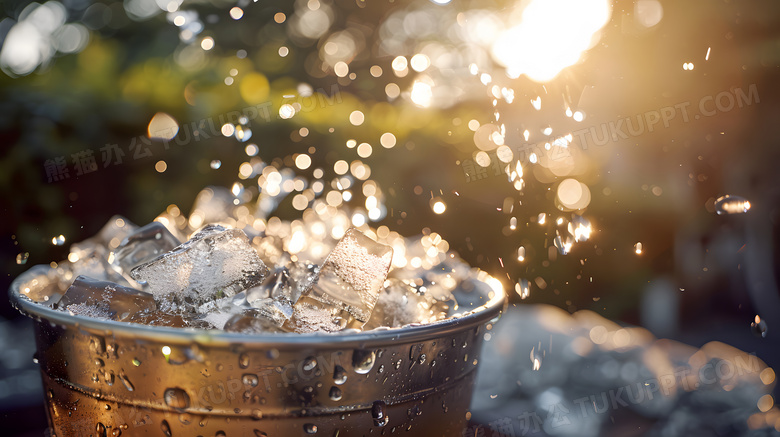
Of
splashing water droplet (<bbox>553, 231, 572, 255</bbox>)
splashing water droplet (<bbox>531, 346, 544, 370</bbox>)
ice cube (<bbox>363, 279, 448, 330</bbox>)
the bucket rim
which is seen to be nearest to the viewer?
the bucket rim

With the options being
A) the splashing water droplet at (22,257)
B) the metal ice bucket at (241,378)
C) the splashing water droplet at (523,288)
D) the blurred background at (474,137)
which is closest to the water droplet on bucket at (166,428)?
the metal ice bucket at (241,378)

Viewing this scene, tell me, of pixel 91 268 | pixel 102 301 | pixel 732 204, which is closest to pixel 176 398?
pixel 102 301

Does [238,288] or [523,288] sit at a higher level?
[238,288]

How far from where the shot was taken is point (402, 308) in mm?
951

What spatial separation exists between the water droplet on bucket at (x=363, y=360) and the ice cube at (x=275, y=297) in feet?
0.54

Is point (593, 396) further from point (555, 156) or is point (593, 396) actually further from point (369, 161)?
point (369, 161)

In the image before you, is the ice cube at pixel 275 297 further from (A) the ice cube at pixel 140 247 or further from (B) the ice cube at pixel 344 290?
(A) the ice cube at pixel 140 247

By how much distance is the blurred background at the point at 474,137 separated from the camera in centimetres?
274

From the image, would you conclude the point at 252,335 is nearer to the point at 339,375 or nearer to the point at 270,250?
the point at 339,375

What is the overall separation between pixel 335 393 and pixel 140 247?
59 cm

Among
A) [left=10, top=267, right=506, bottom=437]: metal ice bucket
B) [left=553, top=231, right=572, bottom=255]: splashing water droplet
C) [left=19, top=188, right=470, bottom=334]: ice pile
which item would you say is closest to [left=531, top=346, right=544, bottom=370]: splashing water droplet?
[left=553, top=231, right=572, bottom=255]: splashing water droplet

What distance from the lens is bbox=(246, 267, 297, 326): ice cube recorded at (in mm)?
797

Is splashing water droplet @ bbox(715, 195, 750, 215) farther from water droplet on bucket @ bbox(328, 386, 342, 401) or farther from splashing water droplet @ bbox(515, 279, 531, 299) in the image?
water droplet on bucket @ bbox(328, 386, 342, 401)

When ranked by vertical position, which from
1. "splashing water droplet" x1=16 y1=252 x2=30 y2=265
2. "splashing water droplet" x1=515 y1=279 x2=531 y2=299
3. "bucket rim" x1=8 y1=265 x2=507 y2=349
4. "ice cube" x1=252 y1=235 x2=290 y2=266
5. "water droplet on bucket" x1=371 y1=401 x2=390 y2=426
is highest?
"bucket rim" x1=8 y1=265 x2=507 y2=349
